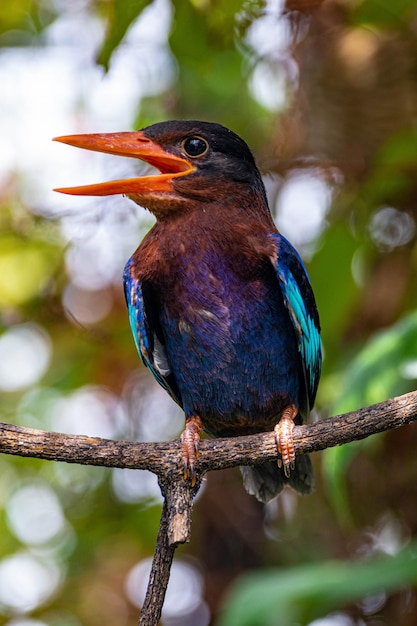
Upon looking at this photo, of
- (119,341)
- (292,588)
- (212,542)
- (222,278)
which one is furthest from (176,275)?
(212,542)

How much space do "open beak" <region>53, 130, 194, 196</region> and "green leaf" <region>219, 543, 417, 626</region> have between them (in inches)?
74.4

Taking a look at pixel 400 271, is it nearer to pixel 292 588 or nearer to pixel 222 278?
pixel 222 278

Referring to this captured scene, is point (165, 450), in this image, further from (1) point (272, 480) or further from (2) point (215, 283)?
(1) point (272, 480)

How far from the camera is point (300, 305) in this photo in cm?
447

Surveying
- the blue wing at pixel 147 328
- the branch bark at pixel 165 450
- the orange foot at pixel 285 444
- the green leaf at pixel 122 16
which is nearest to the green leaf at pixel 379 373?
the orange foot at pixel 285 444

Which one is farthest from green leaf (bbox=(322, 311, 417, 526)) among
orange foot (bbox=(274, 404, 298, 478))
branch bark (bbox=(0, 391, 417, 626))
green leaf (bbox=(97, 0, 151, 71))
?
green leaf (bbox=(97, 0, 151, 71))

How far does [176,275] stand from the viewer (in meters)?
4.45

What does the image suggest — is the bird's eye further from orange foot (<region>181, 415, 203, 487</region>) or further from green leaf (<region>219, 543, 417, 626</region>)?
green leaf (<region>219, 543, 417, 626</region>)

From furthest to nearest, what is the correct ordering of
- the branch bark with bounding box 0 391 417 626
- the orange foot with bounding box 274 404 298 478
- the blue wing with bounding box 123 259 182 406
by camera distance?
the blue wing with bounding box 123 259 182 406 < the orange foot with bounding box 274 404 298 478 < the branch bark with bounding box 0 391 417 626

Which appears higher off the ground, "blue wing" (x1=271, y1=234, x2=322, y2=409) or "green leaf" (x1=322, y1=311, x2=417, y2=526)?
"blue wing" (x1=271, y1=234, x2=322, y2=409)

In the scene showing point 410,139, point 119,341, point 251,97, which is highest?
point 251,97

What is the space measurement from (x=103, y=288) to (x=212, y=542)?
1.83m

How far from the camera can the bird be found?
4.43 metres

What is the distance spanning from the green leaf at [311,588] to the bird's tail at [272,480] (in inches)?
16.4
